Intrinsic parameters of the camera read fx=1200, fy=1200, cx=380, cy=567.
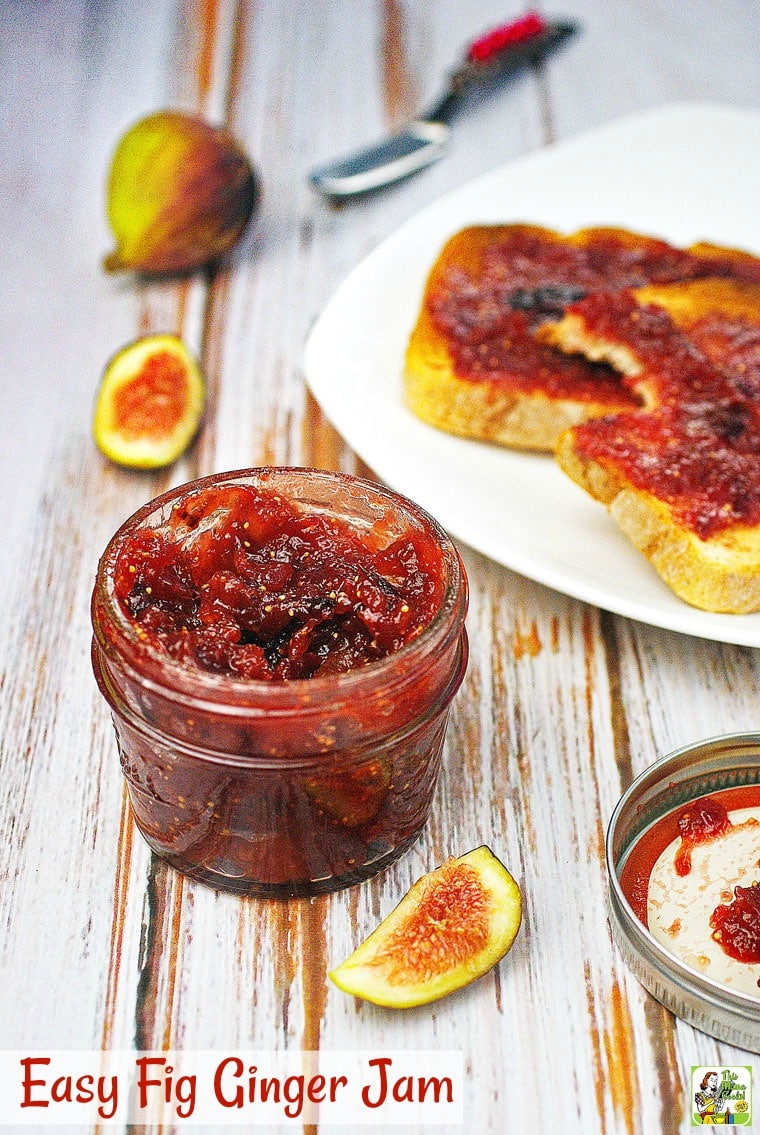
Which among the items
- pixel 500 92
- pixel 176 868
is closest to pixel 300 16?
pixel 500 92

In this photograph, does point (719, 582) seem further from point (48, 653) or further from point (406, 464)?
point (48, 653)

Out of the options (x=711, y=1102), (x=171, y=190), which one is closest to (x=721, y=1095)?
(x=711, y=1102)

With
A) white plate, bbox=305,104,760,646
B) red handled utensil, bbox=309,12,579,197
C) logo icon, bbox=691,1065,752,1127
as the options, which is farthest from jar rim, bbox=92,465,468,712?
red handled utensil, bbox=309,12,579,197

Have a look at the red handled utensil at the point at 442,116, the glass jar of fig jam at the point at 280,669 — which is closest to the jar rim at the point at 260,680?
the glass jar of fig jam at the point at 280,669

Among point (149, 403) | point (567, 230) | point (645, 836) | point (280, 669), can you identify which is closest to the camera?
point (280, 669)

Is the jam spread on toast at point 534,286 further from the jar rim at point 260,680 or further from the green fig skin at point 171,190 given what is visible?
the jar rim at point 260,680

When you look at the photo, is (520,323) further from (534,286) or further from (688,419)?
(688,419)
